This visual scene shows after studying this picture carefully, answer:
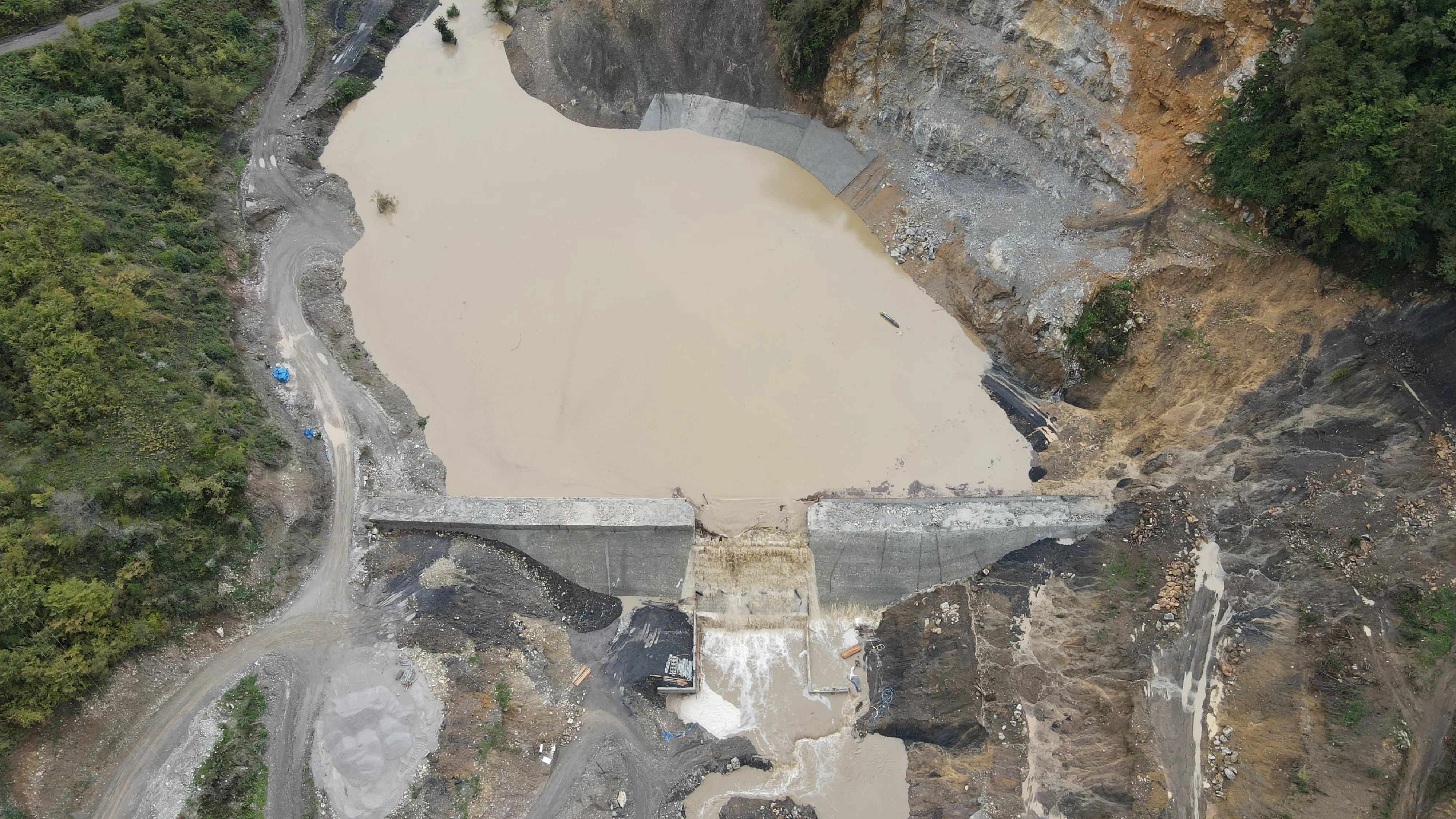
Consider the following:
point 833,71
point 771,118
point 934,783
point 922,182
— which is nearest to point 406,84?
point 771,118

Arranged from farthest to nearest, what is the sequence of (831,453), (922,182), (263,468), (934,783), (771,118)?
(771,118), (922,182), (831,453), (263,468), (934,783)

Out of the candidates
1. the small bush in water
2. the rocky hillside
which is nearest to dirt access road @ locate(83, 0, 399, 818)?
the small bush in water

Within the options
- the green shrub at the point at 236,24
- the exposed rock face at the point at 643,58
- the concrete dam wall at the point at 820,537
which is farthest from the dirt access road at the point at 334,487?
the exposed rock face at the point at 643,58

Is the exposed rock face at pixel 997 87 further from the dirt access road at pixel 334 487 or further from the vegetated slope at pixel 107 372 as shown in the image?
the vegetated slope at pixel 107 372

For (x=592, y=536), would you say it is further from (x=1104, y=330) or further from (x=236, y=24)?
(x=236, y=24)

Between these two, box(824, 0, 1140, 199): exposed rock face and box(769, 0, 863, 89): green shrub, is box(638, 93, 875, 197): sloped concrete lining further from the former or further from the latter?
box(769, 0, 863, 89): green shrub

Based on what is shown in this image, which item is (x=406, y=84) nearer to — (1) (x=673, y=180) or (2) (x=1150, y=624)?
(1) (x=673, y=180)
